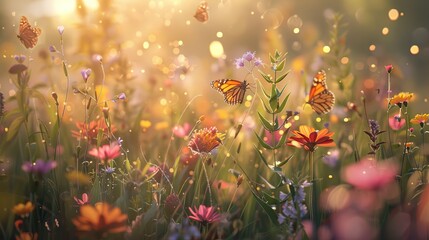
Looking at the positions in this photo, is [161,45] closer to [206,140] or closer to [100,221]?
[206,140]

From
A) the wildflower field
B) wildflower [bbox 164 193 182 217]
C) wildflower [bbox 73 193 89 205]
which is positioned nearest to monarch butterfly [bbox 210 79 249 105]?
the wildflower field

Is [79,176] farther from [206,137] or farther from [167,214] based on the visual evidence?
[206,137]

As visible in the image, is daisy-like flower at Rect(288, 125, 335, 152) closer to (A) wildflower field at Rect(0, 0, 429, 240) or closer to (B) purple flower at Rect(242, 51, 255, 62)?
(A) wildflower field at Rect(0, 0, 429, 240)

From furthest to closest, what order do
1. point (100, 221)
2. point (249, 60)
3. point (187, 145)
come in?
1. point (187, 145)
2. point (249, 60)
3. point (100, 221)

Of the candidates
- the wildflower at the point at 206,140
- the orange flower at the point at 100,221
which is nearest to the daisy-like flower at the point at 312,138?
the wildflower at the point at 206,140

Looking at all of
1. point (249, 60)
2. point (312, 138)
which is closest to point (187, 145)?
point (249, 60)
